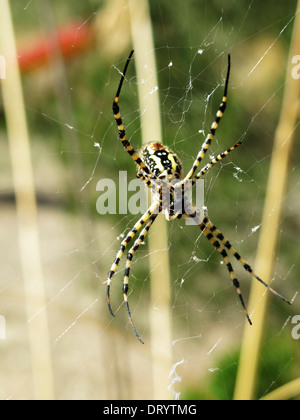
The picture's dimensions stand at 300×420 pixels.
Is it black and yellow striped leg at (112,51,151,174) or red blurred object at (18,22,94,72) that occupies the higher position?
red blurred object at (18,22,94,72)

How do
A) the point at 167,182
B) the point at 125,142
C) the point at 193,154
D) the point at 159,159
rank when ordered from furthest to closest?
the point at 193,154
the point at 167,182
the point at 159,159
the point at 125,142

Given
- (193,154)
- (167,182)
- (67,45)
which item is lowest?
(167,182)

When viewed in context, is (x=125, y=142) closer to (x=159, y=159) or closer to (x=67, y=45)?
(x=159, y=159)

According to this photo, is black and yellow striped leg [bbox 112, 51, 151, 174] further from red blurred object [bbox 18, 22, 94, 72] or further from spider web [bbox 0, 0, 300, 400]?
red blurred object [bbox 18, 22, 94, 72]

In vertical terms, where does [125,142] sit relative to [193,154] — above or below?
below

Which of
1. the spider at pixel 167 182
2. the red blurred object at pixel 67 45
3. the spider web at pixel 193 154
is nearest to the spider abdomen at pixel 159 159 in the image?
the spider at pixel 167 182

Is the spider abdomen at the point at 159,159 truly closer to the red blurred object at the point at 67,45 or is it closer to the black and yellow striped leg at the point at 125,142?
the black and yellow striped leg at the point at 125,142

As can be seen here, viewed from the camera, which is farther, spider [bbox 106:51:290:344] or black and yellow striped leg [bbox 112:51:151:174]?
spider [bbox 106:51:290:344]

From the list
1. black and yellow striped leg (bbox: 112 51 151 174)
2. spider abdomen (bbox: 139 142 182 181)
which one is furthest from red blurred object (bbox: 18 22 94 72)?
spider abdomen (bbox: 139 142 182 181)

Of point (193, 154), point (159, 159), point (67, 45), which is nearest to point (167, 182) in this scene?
point (159, 159)
